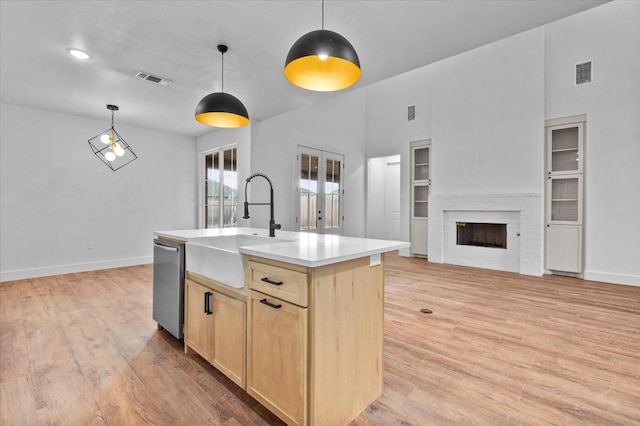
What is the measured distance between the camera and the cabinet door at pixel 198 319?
2088 mm

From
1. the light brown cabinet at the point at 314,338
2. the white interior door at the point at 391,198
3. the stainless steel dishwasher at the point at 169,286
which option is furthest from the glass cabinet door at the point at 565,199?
the stainless steel dishwasher at the point at 169,286

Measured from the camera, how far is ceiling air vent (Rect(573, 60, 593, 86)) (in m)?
4.76

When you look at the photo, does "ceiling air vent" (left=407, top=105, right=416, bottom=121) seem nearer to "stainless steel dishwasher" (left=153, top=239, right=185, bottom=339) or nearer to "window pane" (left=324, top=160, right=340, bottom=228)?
"window pane" (left=324, top=160, right=340, bottom=228)

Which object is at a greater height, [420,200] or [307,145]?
[307,145]

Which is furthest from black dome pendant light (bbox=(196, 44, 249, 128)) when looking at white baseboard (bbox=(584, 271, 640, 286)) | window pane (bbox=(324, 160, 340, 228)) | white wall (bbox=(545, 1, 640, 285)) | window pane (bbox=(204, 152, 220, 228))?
white baseboard (bbox=(584, 271, 640, 286))

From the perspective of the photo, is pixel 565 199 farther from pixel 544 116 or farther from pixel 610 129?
pixel 544 116

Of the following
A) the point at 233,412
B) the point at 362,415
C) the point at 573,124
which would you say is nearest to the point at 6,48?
the point at 233,412

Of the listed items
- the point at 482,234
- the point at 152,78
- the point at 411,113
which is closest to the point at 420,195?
the point at 482,234

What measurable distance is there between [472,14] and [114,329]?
4070mm

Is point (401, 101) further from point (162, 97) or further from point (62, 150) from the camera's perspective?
point (62, 150)

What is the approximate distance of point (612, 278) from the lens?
4.58 m

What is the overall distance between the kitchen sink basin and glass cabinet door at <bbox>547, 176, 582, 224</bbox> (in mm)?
5050

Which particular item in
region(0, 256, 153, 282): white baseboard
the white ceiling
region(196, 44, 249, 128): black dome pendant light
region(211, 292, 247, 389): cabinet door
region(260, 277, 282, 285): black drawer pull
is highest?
the white ceiling

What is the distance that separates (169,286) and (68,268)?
158 inches
